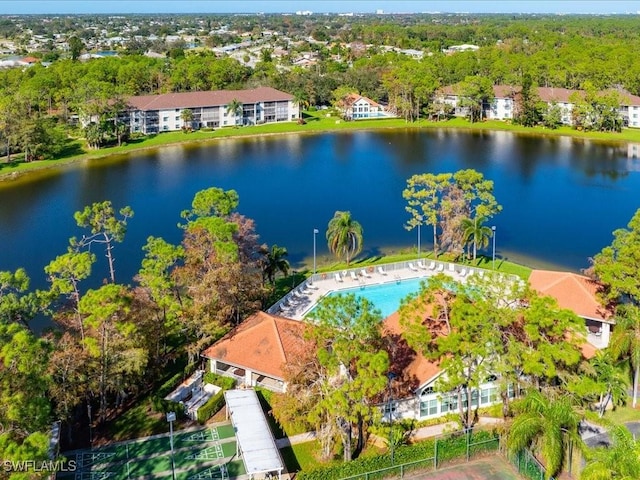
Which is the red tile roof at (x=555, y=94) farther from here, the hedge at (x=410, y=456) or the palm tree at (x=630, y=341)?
the hedge at (x=410, y=456)

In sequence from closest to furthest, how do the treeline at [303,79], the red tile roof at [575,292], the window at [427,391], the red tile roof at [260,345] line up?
the window at [427,391], the red tile roof at [260,345], the red tile roof at [575,292], the treeline at [303,79]

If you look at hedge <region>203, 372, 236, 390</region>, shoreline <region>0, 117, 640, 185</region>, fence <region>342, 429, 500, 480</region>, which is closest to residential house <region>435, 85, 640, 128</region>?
shoreline <region>0, 117, 640, 185</region>

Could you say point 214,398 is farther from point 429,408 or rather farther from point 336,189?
point 336,189

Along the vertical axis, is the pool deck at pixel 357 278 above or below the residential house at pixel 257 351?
below

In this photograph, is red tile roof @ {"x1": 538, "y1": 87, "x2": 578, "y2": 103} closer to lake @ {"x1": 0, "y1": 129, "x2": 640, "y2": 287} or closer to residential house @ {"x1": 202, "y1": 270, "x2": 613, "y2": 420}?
lake @ {"x1": 0, "y1": 129, "x2": 640, "y2": 287}

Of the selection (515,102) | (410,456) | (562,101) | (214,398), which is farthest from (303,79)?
(410,456)

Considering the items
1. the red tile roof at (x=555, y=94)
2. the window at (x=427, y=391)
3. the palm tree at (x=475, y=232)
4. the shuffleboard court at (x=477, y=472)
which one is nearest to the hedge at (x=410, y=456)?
the shuffleboard court at (x=477, y=472)

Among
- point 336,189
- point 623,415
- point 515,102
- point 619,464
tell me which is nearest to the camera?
point 619,464
